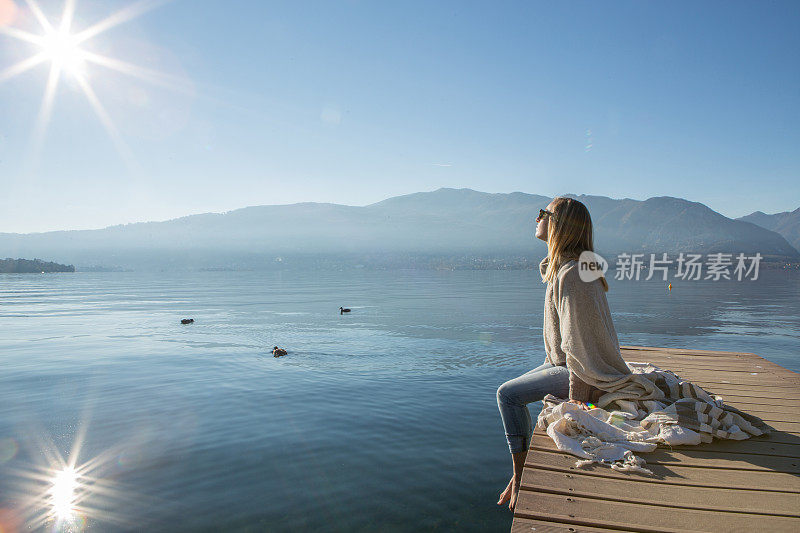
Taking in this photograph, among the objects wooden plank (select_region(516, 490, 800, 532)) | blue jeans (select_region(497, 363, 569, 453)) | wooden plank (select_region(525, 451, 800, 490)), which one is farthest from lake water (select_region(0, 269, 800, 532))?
wooden plank (select_region(516, 490, 800, 532))

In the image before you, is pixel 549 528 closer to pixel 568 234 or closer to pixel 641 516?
pixel 641 516

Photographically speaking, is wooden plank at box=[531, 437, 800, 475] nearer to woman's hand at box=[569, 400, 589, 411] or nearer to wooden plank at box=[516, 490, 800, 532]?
woman's hand at box=[569, 400, 589, 411]

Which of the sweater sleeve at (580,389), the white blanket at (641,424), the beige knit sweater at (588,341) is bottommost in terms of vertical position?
the white blanket at (641,424)

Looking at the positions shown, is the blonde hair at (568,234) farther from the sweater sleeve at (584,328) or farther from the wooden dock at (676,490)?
the wooden dock at (676,490)

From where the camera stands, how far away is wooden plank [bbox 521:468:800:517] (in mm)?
3938

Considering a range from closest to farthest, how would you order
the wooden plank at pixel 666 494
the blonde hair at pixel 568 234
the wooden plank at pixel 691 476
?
the wooden plank at pixel 666 494
the wooden plank at pixel 691 476
the blonde hair at pixel 568 234

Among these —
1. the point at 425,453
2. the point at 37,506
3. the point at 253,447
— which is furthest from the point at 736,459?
the point at 37,506

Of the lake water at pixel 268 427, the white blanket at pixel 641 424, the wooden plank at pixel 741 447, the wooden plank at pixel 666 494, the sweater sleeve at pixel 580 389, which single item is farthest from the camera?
the lake water at pixel 268 427

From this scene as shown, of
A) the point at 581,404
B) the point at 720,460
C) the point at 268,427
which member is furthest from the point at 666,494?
the point at 268,427

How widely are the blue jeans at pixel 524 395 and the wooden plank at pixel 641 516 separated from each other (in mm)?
1617

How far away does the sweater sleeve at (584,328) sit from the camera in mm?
5188

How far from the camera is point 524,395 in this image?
5.72 metres

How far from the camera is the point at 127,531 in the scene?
6.90m

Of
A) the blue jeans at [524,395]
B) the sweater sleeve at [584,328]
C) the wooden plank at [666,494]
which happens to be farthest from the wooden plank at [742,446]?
the sweater sleeve at [584,328]
